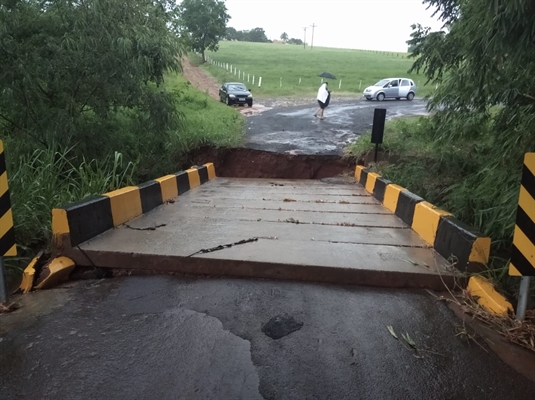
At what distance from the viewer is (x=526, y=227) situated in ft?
7.72

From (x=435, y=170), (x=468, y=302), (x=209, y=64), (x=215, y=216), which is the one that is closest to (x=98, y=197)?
(x=215, y=216)

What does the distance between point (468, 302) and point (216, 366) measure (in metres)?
1.69

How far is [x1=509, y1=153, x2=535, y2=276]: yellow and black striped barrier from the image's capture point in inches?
91.3

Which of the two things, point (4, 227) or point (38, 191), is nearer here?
point (4, 227)

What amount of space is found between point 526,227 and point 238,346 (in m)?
1.74

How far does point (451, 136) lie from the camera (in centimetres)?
631

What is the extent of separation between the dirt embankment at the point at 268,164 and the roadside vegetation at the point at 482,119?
2.94m

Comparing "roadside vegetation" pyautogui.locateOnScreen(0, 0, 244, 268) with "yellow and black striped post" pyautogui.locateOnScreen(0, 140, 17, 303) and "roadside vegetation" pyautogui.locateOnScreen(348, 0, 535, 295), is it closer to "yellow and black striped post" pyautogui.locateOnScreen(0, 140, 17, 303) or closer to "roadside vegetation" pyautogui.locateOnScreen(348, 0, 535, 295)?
"yellow and black striped post" pyautogui.locateOnScreen(0, 140, 17, 303)

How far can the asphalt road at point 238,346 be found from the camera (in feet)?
6.19

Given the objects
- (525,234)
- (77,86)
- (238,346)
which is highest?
(77,86)

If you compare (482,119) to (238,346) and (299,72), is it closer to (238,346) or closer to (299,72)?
(238,346)

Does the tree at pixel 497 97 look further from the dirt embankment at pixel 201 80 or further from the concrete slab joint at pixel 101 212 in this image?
the dirt embankment at pixel 201 80

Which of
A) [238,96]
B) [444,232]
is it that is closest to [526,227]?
[444,232]

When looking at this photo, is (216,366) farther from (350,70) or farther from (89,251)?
(350,70)
